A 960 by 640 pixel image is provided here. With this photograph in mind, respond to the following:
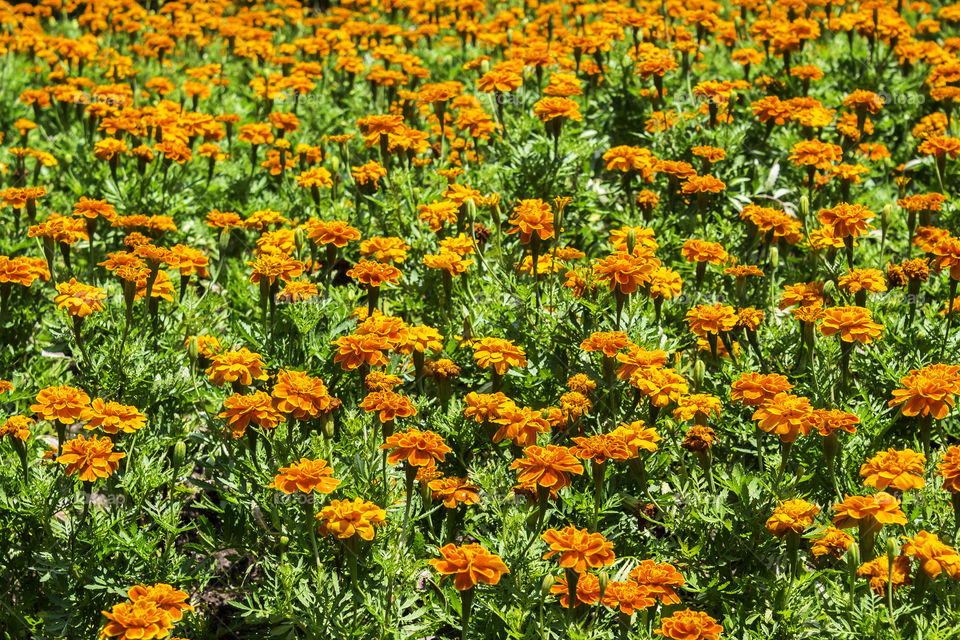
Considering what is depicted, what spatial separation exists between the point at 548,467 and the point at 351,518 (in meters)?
0.56

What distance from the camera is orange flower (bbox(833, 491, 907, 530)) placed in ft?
8.16

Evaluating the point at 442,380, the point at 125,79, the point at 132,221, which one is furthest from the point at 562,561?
the point at 125,79

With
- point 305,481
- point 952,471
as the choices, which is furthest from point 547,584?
point 952,471

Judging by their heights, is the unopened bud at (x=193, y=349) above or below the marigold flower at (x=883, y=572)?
above

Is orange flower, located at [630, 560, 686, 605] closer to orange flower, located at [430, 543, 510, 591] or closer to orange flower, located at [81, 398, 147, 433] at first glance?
orange flower, located at [430, 543, 510, 591]

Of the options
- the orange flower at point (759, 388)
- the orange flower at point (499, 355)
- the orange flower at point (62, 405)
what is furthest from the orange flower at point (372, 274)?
the orange flower at point (759, 388)

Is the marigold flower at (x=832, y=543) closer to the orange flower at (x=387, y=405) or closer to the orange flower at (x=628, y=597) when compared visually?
the orange flower at (x=628, y=597)

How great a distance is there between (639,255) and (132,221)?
2.22 m

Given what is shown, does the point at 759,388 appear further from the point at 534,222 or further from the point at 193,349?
the point at 193,349

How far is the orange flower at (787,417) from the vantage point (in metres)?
2.77

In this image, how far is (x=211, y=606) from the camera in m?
3.36

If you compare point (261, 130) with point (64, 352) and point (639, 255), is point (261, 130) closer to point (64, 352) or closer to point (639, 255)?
point (64, 352)

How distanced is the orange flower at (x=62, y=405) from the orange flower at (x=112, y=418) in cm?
4

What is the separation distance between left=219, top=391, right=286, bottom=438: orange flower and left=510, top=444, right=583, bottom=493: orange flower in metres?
0.75
